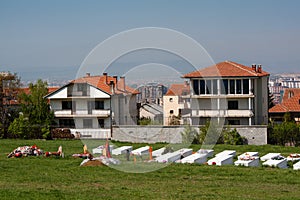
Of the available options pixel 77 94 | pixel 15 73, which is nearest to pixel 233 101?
pixel 77 94

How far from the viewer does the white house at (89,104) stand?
4681 cm

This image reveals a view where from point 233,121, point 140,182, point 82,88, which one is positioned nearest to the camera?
point 140,182

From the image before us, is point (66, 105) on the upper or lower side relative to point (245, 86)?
lower

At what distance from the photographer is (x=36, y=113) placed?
45031 mm

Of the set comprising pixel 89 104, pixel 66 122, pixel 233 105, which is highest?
pixel 89 104

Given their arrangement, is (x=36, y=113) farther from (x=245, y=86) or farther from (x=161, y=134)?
(x=245, y=86)

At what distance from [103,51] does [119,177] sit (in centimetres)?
648

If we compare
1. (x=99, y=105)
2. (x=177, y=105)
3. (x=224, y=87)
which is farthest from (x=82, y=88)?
(x=224, y=87)

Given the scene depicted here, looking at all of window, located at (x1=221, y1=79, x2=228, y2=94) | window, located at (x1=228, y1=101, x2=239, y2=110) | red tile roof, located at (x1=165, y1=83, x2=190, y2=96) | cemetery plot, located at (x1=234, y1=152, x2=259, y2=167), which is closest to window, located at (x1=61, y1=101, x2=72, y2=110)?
red tile roof, located at (x1=165, y1=83, x2=190, y2=96)

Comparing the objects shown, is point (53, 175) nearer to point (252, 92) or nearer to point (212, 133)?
point (212, 133)

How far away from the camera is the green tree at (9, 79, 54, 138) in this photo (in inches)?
1661

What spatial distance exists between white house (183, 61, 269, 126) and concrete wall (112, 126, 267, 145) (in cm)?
722

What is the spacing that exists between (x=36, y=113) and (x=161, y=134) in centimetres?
1234

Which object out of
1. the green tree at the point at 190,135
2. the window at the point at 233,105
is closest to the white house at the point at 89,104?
the window at the point at 233,105
